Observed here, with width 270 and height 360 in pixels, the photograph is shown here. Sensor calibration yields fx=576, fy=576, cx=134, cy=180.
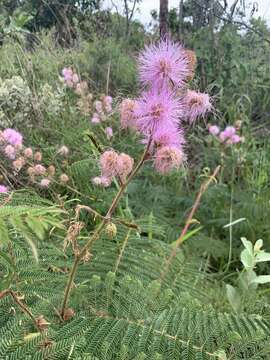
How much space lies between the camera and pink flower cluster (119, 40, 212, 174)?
92 centimetres

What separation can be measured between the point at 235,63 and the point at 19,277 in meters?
3.51

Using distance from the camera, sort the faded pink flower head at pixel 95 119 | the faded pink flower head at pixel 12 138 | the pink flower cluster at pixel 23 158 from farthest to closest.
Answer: the faded pink flower head at pixel 95 119 < the faded pink flower head at pixel 12 138 < the pink flower cluster at pixel 23 158

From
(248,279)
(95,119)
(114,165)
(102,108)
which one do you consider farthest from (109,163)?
(102,108)

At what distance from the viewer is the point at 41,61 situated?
479cm

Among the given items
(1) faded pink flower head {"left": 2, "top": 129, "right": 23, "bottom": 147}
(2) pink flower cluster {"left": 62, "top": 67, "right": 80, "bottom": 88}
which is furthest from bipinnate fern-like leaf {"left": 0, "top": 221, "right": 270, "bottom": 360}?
(2) pink flower cluster {"left": 62, "top": 67, "right": 80, "bottom": 88}

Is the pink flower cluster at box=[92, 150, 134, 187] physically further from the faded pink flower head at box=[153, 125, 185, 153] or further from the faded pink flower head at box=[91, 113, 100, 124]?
the faded pink flower head at box=[91, 113, 100, 124]

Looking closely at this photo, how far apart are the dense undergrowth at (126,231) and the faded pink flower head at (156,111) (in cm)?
10

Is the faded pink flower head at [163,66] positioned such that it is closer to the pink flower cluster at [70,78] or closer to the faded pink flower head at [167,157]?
the faded pink flower head at [167,157]

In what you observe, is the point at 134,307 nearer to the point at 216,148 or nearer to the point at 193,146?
the point at 216,148

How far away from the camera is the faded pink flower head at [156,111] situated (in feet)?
2.99

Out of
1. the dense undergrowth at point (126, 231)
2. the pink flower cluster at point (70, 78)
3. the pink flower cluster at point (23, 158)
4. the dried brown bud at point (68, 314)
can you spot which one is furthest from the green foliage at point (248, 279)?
the pink flower cluster at point (70, 78)

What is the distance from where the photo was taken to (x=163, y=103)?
0.91m

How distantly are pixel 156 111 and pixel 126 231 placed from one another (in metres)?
0.70

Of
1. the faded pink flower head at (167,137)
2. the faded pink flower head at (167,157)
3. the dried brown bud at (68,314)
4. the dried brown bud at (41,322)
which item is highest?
the faded pink flower head at (167,137)
